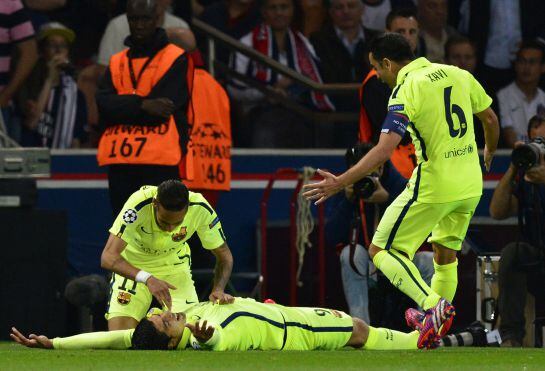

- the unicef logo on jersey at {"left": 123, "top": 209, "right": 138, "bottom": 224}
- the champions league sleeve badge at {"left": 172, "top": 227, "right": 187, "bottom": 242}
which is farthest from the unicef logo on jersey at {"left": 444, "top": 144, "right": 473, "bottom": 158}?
the unicef logo on jersey at {"left": 123, "top": 209, "right": 138, "bottom": 224}

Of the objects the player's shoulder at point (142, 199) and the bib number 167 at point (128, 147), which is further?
the bib number 167 at point (128, 147)

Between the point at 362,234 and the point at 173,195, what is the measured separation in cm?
236

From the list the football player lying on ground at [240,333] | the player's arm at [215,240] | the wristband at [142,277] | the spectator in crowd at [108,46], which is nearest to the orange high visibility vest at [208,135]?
the spectator in crowd at [108,46]

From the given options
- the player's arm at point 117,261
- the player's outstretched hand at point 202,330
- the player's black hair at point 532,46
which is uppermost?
the player's black hair at point 532,46

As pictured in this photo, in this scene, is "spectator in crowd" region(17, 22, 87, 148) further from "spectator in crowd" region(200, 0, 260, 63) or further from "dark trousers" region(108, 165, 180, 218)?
"dark trousers" region(108, 165, 180, 218)

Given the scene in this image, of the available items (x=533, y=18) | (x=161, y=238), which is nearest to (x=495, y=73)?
(x=533, y=18)

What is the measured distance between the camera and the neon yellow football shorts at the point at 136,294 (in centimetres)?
1163

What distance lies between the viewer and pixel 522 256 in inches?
485

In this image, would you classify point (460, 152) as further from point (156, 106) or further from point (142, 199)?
point (156, 106)

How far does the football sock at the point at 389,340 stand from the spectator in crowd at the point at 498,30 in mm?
4957

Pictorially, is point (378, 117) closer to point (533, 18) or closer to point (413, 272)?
point (413, 272)

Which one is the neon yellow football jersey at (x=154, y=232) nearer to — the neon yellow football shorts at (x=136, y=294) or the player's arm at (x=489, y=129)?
the neon yellow football shorts at (x=136, y=294)

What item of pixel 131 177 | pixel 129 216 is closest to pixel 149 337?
pixel 129 216

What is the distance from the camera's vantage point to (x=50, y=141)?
14.7 metres
